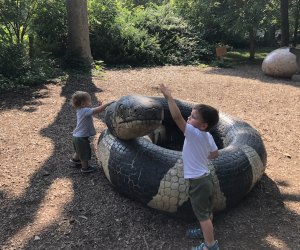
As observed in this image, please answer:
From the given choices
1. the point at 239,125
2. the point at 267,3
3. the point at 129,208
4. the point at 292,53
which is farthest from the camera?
the point at 267,3

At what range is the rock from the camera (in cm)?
1129

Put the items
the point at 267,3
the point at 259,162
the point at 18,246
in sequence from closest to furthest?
the point at 18,246
the point at 259,162
the point at 267,3

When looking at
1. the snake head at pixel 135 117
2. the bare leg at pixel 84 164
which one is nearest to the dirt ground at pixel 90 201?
the bare leg at pixel 84 164

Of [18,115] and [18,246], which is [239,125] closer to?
[18,246]

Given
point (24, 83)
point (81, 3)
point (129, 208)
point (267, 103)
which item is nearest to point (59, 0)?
point (81, 3)

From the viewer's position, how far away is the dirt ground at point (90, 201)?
137 inches

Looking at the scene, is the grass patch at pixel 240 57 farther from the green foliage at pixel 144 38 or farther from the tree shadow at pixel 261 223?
the tree shadow at pixel 261 223

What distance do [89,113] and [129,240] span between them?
5.19ft

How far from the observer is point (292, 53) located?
37.8 feet

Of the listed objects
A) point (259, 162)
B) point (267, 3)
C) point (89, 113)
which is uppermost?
point (267, 3)

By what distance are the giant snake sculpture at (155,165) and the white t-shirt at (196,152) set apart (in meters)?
0.47

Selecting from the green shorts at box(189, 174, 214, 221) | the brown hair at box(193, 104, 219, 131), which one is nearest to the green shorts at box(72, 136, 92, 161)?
the green shorts at box(189, 174, 214, 221)

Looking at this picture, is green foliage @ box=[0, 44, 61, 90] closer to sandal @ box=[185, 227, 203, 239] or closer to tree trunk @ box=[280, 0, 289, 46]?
sandal @ box=[185, 227, 203, 239]

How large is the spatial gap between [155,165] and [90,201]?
33.3 inches
